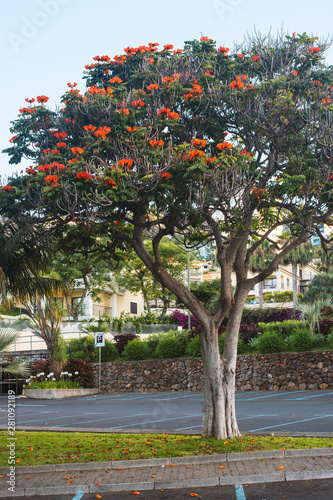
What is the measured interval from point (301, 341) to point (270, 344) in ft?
4.41

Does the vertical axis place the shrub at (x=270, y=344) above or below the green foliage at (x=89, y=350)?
above

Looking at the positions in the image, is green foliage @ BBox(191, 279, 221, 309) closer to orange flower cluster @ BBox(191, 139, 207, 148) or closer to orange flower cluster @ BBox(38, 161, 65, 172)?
orange flower cluster @ BBox(38, 161, 65, 172)

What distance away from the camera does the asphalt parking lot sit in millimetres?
12586

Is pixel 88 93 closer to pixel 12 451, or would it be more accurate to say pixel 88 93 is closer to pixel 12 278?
pixel 12 278

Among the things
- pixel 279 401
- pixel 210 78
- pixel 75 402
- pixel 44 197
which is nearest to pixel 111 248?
pixel 44 197

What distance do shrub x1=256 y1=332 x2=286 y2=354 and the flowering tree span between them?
12768 millimetres

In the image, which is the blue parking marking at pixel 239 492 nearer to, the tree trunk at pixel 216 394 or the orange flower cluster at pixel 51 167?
the tree trunk at pixel 216 394

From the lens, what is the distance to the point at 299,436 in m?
10.3

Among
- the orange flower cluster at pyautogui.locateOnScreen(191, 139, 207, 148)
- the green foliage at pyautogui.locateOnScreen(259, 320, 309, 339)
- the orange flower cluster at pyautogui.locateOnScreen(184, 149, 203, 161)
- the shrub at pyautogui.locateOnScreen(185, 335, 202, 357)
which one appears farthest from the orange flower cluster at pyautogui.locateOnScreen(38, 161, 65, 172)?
the shrub at pyautogui.locateOnScreen(185, 335, 202, 357)

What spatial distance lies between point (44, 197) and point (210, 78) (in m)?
4.00

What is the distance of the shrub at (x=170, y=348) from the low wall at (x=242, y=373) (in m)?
0.45

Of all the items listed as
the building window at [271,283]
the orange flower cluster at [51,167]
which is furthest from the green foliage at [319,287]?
the orange flower cluster at [51,167]

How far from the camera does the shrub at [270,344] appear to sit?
76.9 ft

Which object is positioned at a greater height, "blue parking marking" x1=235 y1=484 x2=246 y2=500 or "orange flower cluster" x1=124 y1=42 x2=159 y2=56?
"orange flower cluster" x1=124 y1=42 x2=159 y2=56
